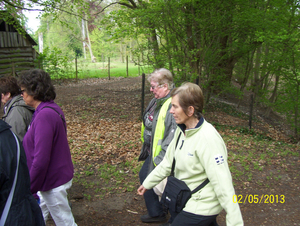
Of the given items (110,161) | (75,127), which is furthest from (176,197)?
(75,127)

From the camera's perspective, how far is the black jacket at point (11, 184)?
162cm

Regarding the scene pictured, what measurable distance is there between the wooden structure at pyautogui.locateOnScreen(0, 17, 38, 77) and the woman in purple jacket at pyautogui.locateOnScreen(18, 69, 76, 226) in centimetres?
1463

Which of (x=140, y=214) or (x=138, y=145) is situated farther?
(x=138, y=145)

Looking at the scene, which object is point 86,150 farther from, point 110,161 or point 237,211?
point 237,211

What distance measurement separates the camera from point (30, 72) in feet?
9.09

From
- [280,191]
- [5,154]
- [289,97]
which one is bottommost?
[280,191]

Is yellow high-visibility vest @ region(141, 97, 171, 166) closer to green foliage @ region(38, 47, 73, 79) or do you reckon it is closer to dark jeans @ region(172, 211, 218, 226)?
dark jeans @ region(172, 211, 218, 226)

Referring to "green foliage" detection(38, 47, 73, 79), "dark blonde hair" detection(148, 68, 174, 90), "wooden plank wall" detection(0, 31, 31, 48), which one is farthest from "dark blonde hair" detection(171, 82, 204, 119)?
"green foliage" detection(38, 47, 73, 79)

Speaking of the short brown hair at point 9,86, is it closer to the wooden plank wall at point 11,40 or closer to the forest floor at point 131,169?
the forest floor at point 131,169

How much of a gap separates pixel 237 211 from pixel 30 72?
7.82 feet

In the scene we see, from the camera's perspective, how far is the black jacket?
5.31ft

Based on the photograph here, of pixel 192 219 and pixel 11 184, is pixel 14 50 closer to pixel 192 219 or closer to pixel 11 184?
pixel 11 184

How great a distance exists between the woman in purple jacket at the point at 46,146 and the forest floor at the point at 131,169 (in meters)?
1.36

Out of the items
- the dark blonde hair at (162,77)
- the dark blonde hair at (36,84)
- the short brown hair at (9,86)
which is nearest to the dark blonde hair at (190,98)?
the dark blonde hair at (162,77)
